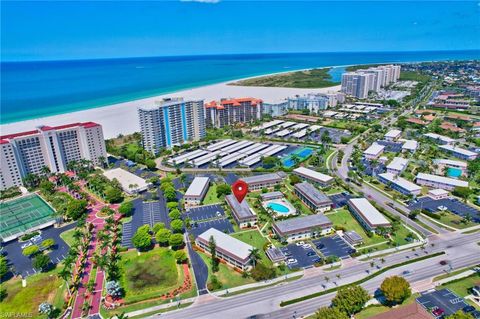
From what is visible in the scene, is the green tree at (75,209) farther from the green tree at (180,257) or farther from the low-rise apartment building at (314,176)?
the low-rise apartment building at (314,176)

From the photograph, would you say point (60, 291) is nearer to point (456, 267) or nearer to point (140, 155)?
point (140, 155)

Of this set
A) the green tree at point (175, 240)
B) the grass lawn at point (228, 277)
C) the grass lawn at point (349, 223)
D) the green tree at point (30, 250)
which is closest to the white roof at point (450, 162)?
the grass lawn at point (349, 223)

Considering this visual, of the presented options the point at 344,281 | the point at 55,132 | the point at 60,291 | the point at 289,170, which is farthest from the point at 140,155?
the point at 344,281

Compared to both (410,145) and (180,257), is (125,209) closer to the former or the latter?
(180,257)

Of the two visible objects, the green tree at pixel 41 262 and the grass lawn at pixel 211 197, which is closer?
the green tree at pixel 41 262

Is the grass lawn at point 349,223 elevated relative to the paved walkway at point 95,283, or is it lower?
lower
